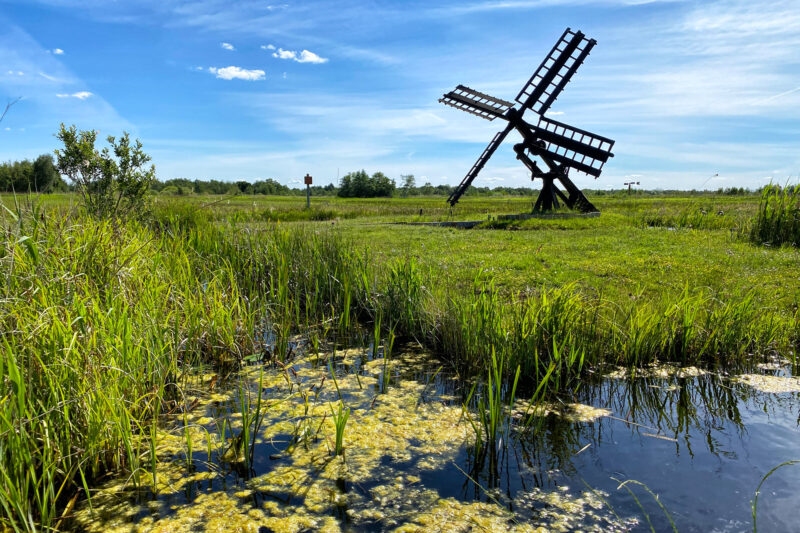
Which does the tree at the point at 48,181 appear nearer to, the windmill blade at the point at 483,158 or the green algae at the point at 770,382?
the green algae at the point at 770,382

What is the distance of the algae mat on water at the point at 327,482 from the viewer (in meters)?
2.69

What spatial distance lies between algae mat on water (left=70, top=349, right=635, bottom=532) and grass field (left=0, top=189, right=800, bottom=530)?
0.82 ft

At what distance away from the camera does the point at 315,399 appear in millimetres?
4203

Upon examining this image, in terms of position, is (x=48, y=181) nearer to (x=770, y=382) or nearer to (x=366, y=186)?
(x=770, y=382)

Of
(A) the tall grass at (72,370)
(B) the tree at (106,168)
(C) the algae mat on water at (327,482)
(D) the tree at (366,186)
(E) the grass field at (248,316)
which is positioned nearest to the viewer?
(A) the tall grass at (72,370)

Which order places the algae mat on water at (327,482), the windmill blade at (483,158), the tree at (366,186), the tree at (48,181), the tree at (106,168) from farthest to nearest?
the tree at (366,186)
the windmill blade at (483,158)
the tree at (106,168)
the tree at (48,181)
the algae mat on water at (327,482)

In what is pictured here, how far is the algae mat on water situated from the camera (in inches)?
106

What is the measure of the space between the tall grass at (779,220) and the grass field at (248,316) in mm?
1410

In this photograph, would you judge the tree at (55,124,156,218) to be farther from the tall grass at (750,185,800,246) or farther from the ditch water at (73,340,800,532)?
the tall grass at (750,185,800,246)

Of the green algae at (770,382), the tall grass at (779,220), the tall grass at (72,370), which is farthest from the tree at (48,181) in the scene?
the tall grass at (779,220)

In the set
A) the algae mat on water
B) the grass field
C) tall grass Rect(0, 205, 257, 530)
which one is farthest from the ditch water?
the grass field

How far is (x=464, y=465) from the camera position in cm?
322

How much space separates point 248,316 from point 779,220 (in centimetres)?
1171

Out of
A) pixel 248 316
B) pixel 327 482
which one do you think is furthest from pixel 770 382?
pixel 248 316
